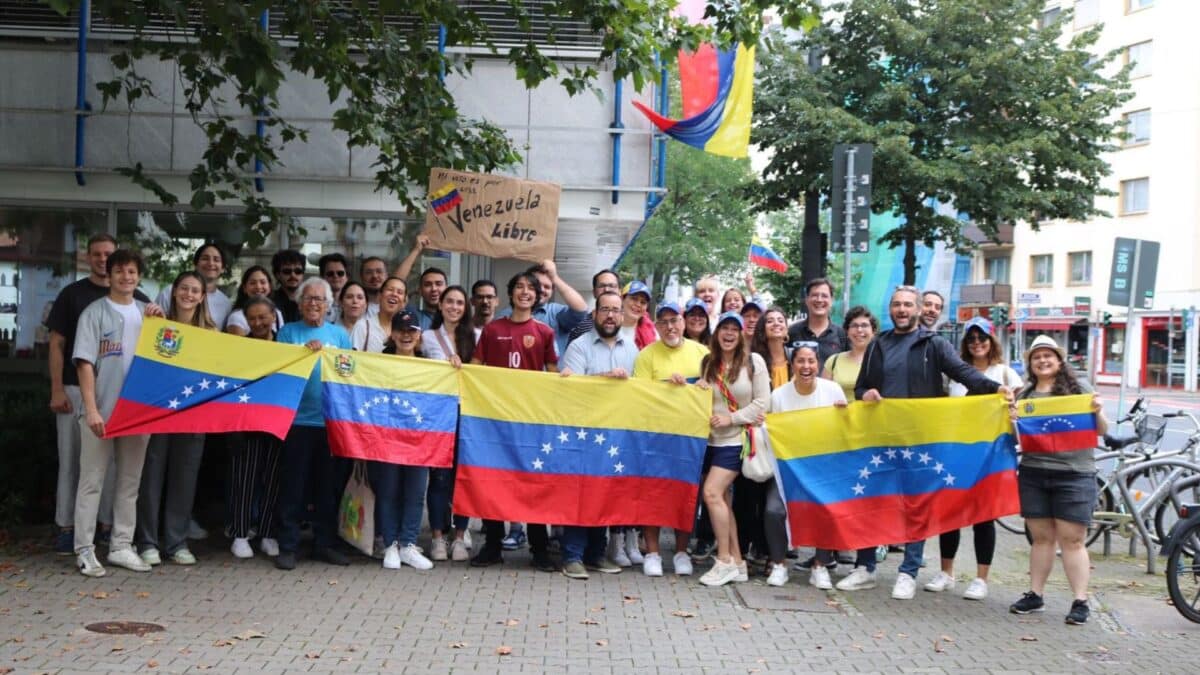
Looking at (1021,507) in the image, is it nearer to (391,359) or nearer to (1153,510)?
(1153,510)

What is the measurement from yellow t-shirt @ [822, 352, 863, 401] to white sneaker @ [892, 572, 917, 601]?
1.39m

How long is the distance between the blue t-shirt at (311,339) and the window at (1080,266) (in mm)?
48551

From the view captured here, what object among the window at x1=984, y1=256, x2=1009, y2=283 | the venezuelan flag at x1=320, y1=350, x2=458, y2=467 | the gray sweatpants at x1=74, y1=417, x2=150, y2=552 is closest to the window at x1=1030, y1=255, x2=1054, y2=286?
the window at x1=984, y1=256, x2=1009, y2=283

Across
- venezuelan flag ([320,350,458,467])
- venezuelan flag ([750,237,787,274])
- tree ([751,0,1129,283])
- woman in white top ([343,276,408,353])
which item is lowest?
venezuelan flag ([320,350,458,467])

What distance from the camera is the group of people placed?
8.20m

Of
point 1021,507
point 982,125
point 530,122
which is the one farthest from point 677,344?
point 982,125

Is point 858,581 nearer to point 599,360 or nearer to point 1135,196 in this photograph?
point 599,360

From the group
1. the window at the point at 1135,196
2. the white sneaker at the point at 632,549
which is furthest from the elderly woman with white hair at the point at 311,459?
the window at the point at 1135,196

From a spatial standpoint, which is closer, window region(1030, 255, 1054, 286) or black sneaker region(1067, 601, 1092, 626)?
black sneaker region(1067, 601, 1092, 626)

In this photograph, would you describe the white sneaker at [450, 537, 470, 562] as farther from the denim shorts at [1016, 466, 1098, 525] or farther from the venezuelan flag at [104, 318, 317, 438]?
the denim shorts at [1016, 466, 1098, 525]

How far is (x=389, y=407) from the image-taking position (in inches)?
343

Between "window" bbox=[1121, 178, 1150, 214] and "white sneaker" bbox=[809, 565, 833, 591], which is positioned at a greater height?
"window" bbox=[1121, 178, 1150, 214]

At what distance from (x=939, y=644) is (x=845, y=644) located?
0.57 m

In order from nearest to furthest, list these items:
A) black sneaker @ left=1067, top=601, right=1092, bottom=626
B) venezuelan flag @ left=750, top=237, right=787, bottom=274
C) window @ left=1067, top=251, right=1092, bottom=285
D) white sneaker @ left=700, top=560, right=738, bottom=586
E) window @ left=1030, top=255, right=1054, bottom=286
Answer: black sneaker @ left=1067, top=601, right=1092, bottom=626 → white sneaker @ left=700, top=560, right=738, bottom=586 → venezuelan flag @ left=750, top=237, right=787, bottom=274 → window @ left=1067, top=251, right=1092, bottom=285 → window @ left=1030, top=255, right=1054, bottom=286
